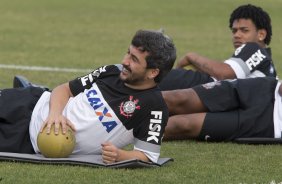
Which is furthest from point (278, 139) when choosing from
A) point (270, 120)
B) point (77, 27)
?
point (77, 27)

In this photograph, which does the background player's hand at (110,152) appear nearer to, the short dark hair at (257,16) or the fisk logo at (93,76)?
the fisk logo at (93,76)

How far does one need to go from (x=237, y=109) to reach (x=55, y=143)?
2616 millimetres

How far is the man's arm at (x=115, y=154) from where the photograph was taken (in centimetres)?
806

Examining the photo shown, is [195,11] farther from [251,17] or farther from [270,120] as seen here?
[270,120]

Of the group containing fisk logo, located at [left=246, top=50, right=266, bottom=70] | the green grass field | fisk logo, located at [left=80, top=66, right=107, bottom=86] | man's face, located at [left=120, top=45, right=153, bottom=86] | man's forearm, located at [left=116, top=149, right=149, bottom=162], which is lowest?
the green grass field

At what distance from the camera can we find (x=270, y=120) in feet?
32.9

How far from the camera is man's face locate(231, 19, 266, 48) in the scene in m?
11.4

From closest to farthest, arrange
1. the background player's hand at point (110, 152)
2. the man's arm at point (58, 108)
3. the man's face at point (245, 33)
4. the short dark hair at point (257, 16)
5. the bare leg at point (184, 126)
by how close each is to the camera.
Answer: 1. the background player's hand at point (110, 152)
2. the man's arm at point (58, 108)
3. the bare leg at point (184, 126)
4. the man's face at point (245, 33)
5. the short dark hair at point (257, 16)

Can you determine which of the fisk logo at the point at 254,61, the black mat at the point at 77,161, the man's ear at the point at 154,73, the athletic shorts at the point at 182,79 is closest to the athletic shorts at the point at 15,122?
the black mat at the point at 77,161

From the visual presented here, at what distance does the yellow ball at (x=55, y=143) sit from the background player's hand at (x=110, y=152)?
13.6 inches

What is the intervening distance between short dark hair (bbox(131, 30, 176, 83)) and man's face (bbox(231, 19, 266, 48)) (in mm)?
3375

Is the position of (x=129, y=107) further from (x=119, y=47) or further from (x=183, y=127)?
(x=119, y=47)

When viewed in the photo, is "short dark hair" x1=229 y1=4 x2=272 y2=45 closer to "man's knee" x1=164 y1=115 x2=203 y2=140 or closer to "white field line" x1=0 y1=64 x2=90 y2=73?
"man's knee" x1=164 y1=115 x2=203 y2=140

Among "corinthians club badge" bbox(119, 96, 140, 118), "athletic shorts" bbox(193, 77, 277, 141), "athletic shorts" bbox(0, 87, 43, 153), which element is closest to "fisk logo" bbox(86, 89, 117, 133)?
"corinthians club badge" bbox(119, 96, 140, 118)
